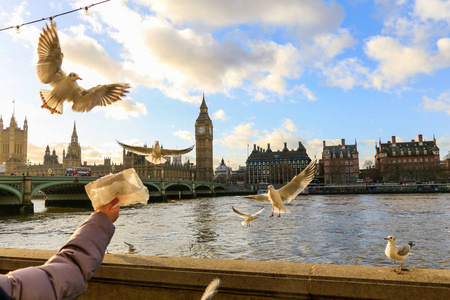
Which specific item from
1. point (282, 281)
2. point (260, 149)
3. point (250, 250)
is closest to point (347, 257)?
point (250, 250)

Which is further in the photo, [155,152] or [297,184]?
[297,184]

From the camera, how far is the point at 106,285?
3389 mm

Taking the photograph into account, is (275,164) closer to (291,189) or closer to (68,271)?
(291,189)

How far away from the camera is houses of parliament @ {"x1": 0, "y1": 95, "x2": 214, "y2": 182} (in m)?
117

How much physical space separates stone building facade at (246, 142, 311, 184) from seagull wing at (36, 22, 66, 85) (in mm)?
125216

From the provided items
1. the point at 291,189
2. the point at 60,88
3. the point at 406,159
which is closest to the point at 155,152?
the point at 60,88

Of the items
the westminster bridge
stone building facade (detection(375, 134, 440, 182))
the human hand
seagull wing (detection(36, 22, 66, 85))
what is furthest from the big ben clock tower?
the human hand

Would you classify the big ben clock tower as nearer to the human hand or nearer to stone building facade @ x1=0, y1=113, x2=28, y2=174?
stone building facade @ x1=0, y1=113, x2=28, y2=174

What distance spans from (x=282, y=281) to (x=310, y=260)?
922 cm

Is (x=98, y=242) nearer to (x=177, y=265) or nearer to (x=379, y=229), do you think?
(x=177, y=265)

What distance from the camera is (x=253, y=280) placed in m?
3.02

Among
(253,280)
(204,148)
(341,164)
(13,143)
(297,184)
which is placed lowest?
(253,280)

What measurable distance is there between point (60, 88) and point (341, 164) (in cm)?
10810

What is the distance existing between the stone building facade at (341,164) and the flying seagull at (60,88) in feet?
337
